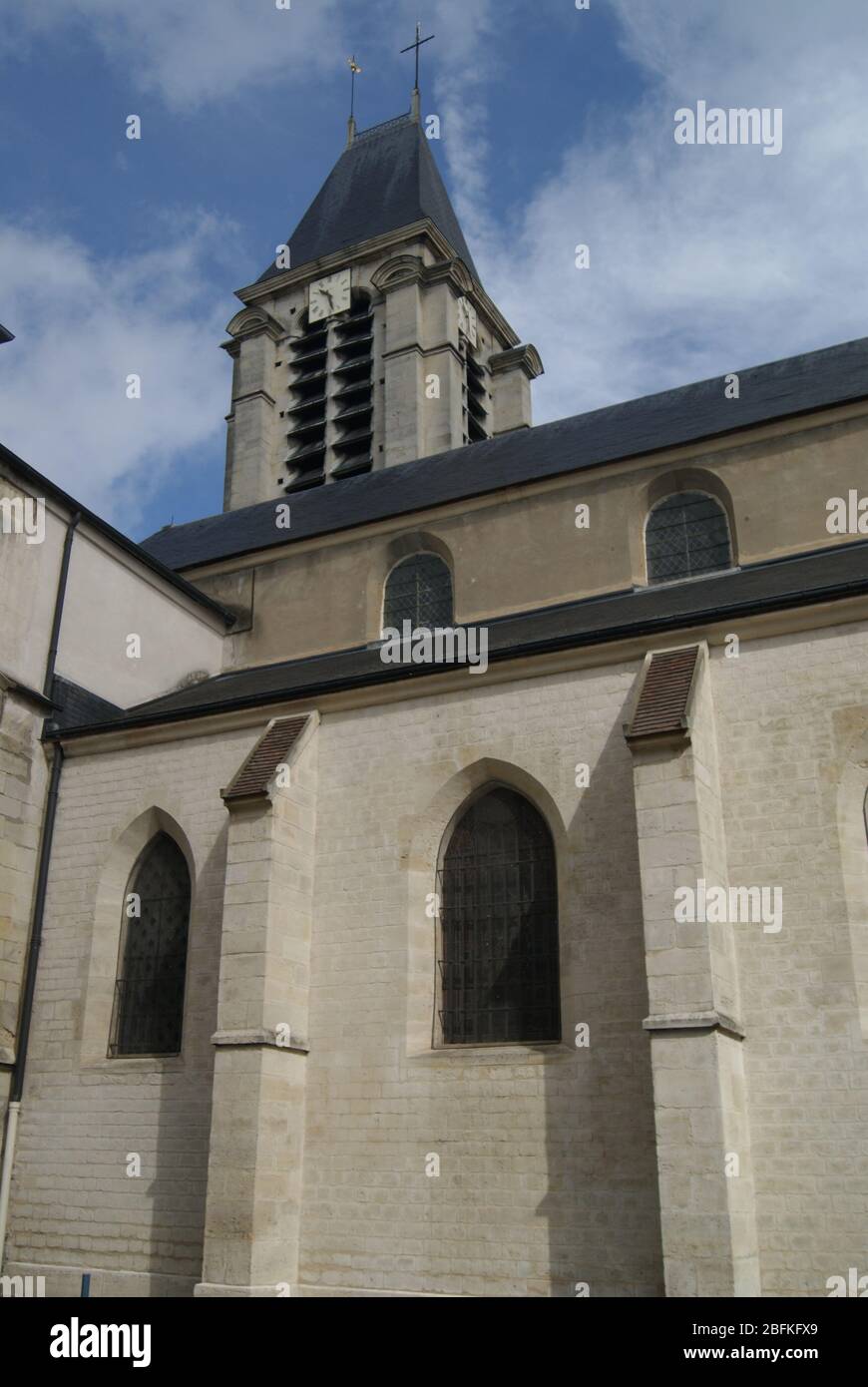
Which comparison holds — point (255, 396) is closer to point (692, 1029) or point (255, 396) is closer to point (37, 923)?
point (37, 923)

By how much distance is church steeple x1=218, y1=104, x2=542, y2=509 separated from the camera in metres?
27.8

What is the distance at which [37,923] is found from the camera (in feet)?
41.8

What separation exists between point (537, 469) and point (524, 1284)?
10503 millimetres

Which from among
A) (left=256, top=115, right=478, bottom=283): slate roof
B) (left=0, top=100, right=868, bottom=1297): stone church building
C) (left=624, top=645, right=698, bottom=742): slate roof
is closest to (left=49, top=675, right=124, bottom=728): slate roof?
(left=0, top=100, right=868, bottom=1297): stone church building

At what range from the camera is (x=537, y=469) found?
1669cm

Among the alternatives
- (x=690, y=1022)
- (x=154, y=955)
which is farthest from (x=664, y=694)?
(x=154, y=955)

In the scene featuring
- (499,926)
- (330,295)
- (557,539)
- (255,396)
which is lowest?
(499,926)

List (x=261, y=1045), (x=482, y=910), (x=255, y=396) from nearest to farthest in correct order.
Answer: (x=261, y=1045) → (x=482, y=910) → (x=255, y=396)

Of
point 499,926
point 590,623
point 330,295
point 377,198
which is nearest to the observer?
point 499,926

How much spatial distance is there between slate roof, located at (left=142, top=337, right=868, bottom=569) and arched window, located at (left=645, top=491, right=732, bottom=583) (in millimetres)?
761

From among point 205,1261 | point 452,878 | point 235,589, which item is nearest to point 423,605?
point 235,589

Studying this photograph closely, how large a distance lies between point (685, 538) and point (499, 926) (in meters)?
6.23

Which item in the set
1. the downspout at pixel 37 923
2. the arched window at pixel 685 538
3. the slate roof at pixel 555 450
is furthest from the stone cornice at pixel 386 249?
the downspout at pixel 37 923
